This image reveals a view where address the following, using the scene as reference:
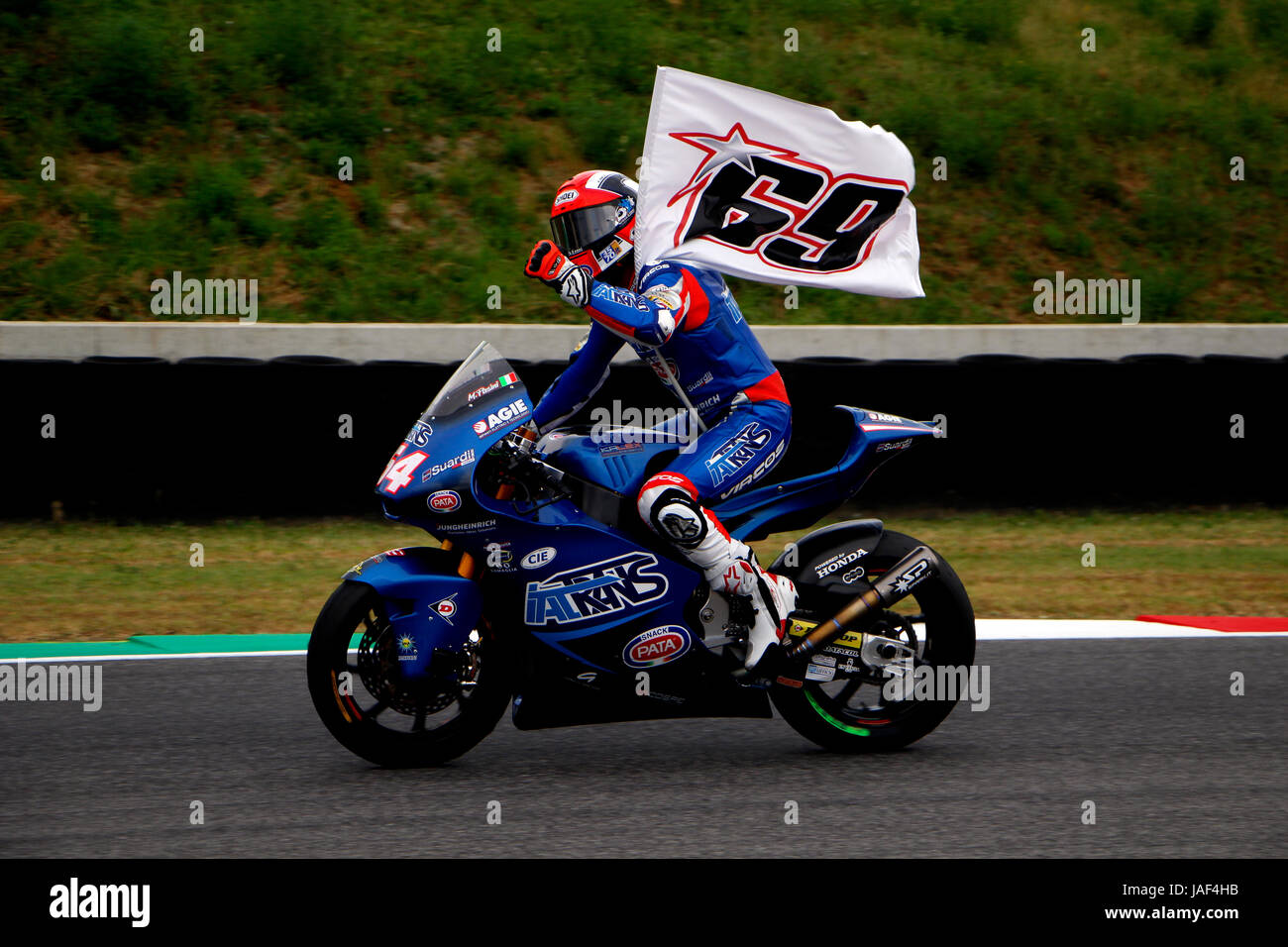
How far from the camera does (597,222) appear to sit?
508 cm

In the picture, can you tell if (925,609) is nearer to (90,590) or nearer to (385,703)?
(385,703)

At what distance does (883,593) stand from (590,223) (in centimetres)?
166

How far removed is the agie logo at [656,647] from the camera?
5133mm

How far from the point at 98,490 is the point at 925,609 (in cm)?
690

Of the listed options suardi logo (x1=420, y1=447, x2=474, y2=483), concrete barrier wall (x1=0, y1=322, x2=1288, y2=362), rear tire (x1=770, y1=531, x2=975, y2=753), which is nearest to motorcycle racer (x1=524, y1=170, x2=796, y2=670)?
rear tire (x1=770, y1=531, x2=975, y2=753)

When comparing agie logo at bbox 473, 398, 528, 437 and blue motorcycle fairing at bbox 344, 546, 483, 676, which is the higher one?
agie logo at bbox 473, 398, 528, 437

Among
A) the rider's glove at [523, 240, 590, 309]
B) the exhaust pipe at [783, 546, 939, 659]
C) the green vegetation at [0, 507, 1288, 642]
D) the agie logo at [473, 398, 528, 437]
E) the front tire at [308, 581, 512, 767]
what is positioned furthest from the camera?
the green vegetation at [0, 507, 1288, 642]

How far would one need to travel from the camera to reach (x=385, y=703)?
5.02 m

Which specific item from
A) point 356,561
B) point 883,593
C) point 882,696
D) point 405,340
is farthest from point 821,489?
point 405,340

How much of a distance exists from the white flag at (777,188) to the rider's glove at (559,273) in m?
0.39

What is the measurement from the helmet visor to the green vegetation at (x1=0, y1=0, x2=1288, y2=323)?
868 centimetres

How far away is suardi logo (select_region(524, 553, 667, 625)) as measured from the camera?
Result: 16.7 ft

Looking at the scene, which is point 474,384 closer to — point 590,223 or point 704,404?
point 590,223

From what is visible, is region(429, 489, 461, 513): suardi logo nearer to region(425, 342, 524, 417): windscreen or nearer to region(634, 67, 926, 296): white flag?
region(425, 342, 524, 417): windscreen
